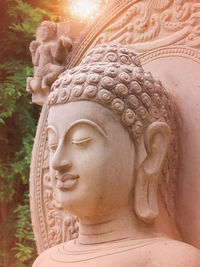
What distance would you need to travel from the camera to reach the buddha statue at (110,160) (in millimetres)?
2141

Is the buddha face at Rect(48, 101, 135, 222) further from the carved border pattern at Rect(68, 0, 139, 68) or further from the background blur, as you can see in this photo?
the background blur

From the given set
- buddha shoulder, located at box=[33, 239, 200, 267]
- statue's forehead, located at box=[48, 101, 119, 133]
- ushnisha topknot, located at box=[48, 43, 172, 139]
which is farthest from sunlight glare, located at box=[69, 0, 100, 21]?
buddha shoulder, located at box=[33, 239, 200, 267]

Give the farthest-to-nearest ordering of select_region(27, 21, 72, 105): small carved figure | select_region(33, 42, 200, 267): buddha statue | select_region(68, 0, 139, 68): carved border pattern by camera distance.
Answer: select_region(27, 21, 72, 105): small carved figure, select_region(68, 0, 139, 68): carved border pattern, select_region(33, 42, 200, 267): buddha statue

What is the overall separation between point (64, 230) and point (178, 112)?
3.73 ft

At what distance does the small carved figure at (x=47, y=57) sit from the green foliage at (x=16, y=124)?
154cm

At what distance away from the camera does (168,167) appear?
7.78ft

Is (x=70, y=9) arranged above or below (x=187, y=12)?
above

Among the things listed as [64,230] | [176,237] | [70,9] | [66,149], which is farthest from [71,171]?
[70,9]

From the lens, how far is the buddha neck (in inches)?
86.6

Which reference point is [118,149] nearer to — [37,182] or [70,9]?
[37,182]

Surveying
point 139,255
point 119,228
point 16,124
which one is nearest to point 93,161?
point 119,228

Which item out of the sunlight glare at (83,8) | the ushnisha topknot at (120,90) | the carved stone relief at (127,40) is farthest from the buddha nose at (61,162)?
the sunlight glare at (83,8)

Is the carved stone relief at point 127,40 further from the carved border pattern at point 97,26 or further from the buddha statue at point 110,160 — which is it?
the buddha statue at point 110,160

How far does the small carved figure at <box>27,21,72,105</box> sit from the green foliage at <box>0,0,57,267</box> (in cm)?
154
